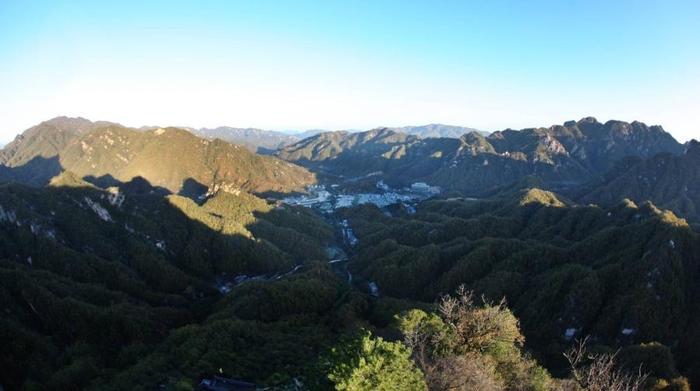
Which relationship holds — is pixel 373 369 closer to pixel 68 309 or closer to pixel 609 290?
pixel 68 309

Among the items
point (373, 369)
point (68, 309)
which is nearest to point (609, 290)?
point (373, 369)

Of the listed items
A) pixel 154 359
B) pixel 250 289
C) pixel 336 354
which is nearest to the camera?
pixel 336 354

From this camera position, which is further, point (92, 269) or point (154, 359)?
point (92, 269)

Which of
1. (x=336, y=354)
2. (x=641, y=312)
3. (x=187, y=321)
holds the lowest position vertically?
(x=187, y=321)

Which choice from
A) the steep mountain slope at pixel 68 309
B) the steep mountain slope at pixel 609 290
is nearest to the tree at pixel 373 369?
the steep mountain slope at pixel 68 309

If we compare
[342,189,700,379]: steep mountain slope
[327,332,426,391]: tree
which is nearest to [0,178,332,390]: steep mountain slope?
[327,332,426,391]: tree

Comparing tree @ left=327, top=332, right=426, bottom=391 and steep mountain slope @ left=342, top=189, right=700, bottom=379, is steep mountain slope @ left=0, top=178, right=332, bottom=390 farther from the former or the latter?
steep mountain slope @ left=342, top=189, right=700, bottom=379

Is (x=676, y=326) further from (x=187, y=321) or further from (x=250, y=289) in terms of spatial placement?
(x=187, y=321)

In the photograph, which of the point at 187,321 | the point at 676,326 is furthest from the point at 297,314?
the point at 676,326

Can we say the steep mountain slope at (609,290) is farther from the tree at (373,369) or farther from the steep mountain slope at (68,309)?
the steep mountain slope at (68,309)
